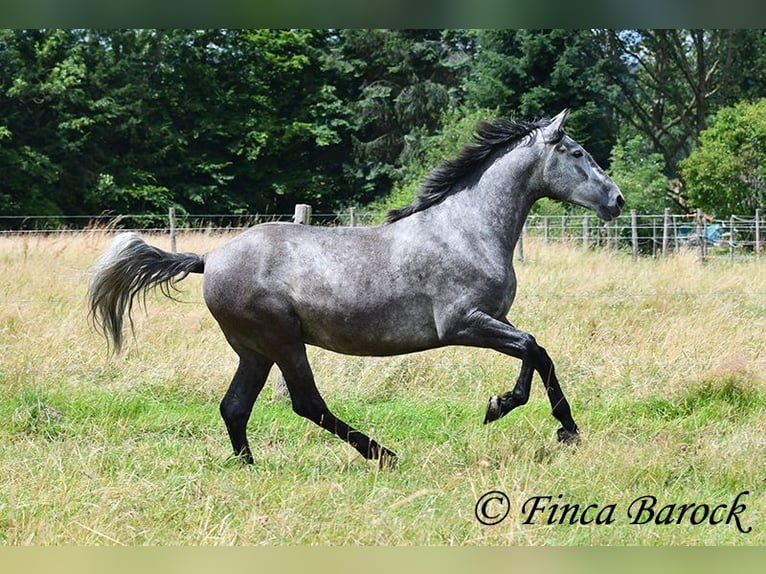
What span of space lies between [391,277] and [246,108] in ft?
80.8

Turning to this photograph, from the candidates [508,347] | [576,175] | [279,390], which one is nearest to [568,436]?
[508,347]

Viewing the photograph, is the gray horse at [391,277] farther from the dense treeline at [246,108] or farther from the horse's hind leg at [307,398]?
the dense treeline at [246,108]

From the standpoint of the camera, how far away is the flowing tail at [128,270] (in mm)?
5262

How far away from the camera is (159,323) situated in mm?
8312

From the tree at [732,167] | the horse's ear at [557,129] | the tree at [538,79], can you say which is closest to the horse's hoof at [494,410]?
the horse's ear at [557,129]

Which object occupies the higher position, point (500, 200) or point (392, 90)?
point (392, 90)

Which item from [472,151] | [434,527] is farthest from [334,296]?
[434,527]

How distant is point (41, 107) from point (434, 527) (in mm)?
27919

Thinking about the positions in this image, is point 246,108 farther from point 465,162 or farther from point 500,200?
point 500,200

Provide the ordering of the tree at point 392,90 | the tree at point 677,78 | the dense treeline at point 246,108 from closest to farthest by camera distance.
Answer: the dense treeline at point 246,108 → the tree at point 392,90 → the tree at point 677,78

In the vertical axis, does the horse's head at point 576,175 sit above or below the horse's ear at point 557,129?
below

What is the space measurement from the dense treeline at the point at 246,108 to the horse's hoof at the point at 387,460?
2174 centimetres

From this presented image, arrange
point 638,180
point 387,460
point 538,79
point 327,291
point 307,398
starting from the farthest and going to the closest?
point 538,79 < point 638,180 < point 307,398 < point 327,291 < point 387,460

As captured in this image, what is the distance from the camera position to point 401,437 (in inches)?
226
